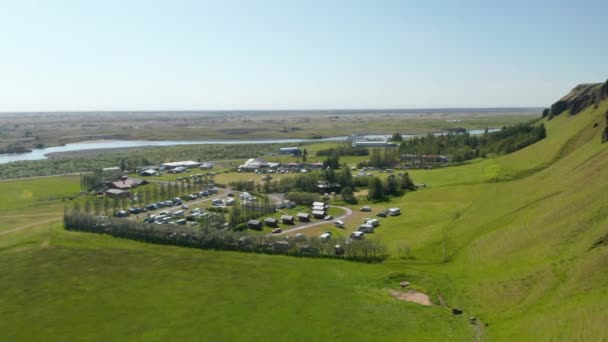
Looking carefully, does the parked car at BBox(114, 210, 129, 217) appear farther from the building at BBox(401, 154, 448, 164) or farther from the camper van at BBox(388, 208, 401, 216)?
the building at BBox(401, 154, 448, 164)

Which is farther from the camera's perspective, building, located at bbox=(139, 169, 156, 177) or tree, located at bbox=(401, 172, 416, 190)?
building, located at bbox=(139, 169, 156, 177)

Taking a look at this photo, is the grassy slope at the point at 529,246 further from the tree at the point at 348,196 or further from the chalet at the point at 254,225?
the chalet at the point at 254,225

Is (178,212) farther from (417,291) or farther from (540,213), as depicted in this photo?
(540,213)

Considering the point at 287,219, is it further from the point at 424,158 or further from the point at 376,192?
the point at 424,158

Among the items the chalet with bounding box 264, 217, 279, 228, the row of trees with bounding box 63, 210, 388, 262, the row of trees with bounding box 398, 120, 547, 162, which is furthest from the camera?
the row of trees with bounding box 398, 120, 547, 162

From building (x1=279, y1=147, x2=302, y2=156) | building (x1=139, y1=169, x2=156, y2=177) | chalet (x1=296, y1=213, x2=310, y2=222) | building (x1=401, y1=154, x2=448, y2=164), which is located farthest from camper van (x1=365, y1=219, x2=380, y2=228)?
building (x1=279, y1=147, x2=302, y2=156)

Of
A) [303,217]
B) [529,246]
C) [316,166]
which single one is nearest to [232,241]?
[303,217]
